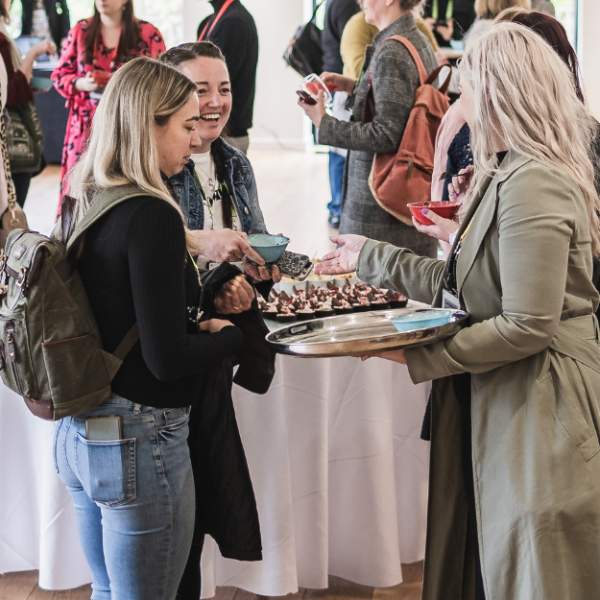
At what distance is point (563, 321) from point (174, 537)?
2.53 ft

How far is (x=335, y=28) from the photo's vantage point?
614 cm

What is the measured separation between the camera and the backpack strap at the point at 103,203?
1.68 m

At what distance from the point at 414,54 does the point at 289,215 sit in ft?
11.8

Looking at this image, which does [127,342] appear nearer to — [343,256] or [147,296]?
[147,296]

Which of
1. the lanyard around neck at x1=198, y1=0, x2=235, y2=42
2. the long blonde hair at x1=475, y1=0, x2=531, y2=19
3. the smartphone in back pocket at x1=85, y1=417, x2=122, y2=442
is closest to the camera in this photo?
the smartphone in back pocket at x1=85, y1=417, x2=122, y2=442

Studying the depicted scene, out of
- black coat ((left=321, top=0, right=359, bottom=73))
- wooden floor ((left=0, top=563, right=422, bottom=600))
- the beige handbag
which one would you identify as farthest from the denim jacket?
black coat ((left=321, top=0, right=359, bottom=73))

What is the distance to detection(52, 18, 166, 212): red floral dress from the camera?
4.36 metres

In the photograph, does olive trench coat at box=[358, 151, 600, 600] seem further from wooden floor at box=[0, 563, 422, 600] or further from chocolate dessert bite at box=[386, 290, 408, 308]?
wooden floor at box=[0, 563, 422, 600]

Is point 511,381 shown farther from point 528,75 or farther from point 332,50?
point 332,50

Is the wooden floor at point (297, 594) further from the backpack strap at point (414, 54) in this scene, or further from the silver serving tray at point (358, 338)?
the backpack strap at point (414, 54)

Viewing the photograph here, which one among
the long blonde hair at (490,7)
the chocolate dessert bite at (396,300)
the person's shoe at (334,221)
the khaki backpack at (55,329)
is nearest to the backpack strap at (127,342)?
the khaki backpack at (55,329)

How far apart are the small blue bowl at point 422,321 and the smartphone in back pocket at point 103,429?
509 millimetres

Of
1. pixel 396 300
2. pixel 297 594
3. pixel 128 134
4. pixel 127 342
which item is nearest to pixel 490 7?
pixel 396 300

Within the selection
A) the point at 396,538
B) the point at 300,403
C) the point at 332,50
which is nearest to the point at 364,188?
the point at 300,403
